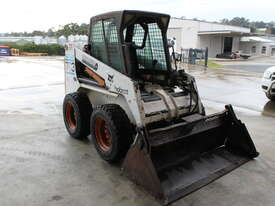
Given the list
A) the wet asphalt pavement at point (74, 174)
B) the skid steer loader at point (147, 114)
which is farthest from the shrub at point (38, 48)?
the skid steer loader at point (147, 114)

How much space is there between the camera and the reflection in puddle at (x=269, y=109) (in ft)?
21.8

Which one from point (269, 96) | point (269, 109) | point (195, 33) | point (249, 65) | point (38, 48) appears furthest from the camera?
point (195, 33)

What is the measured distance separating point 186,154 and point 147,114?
764mm

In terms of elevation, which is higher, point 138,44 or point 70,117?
point 138,44

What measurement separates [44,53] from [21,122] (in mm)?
28488

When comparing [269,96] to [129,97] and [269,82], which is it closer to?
[269,82]

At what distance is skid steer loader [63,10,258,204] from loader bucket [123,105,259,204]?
0.04 ft

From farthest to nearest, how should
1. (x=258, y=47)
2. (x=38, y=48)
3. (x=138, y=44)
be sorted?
(x=258, y=47)
(x=38, y=48)
(x=138, y=44)

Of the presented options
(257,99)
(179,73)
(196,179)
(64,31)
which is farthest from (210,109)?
(64,31)

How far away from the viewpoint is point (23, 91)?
29.5ft

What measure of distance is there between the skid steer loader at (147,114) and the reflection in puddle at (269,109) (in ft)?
10.7

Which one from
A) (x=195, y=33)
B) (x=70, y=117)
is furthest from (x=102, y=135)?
(x=195, y=33)

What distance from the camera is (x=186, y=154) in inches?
141

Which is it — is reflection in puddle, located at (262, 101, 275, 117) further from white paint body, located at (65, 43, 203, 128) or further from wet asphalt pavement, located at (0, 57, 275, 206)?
white paint body, located at (65, 43, 203, 128)
